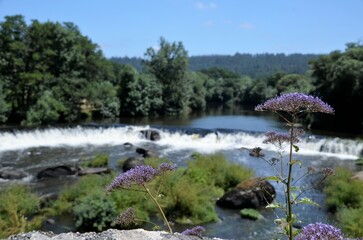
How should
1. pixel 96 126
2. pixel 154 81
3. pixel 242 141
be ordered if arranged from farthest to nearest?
pixel 154 81 < pixel 96 126 < pixel 242 141

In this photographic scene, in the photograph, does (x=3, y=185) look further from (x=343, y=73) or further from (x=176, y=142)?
(x=343, y=73)

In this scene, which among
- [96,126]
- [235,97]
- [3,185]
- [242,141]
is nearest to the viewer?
[3,185]

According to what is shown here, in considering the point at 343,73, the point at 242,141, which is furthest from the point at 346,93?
the point at 242,141

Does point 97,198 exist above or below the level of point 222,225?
above

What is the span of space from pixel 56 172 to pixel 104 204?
860cm

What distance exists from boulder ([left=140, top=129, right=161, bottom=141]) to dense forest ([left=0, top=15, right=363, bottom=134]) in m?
12.5

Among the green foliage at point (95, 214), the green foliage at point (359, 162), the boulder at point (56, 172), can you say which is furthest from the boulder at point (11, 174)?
the green foliage at point (359, 162)

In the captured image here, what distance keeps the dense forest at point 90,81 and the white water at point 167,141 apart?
8.47 metres

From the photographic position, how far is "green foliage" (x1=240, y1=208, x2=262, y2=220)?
1472 cm

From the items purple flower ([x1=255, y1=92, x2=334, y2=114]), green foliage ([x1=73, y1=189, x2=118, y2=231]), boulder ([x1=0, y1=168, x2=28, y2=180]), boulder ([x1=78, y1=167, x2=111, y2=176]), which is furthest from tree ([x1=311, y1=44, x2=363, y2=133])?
purple flower ([x1=255, y1=92, x2=334, y2=114])

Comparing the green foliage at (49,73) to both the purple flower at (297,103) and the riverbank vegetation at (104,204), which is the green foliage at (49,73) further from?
the purple flower at (297,103)

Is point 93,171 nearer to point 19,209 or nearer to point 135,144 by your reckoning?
point 19,209

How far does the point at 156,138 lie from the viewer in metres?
33.3

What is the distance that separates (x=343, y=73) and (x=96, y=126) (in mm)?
24471
